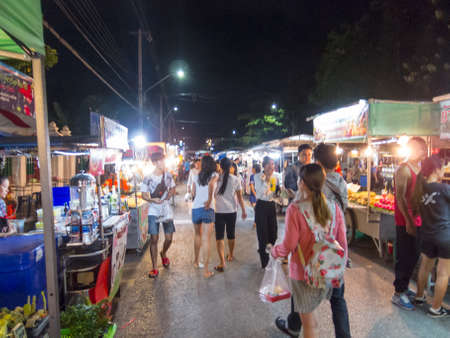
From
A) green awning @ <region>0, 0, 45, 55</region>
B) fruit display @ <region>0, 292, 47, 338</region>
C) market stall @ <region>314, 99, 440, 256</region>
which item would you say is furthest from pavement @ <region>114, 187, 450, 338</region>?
green awning @ <region>0, 0, 45, 55</region>

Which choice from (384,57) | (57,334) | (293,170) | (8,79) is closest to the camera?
(57,334)

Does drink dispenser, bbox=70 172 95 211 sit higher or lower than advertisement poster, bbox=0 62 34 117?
lower

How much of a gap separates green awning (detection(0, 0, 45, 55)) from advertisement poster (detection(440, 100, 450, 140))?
633 cm

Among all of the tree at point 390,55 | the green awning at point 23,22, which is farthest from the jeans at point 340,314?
the tree at point 390,55

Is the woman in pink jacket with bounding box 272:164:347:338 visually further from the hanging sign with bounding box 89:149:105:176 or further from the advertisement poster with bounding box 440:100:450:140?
the advertisement poster with bounding box 440:100:450:140

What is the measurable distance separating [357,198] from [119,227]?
5.53m

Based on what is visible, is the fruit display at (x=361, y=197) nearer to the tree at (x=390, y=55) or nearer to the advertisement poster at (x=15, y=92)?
the advertisement poster at (x=15, y=92)

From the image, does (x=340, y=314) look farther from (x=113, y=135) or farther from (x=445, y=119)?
(x=445, y=119)

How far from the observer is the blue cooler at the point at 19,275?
262 cm

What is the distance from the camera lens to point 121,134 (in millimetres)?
4805

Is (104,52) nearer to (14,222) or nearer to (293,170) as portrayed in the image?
(14,222)

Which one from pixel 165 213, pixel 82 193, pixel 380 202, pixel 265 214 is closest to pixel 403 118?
pixel 380 202

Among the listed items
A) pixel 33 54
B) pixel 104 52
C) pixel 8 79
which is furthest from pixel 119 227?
pixel 104 52

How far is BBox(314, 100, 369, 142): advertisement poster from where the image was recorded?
559cm
